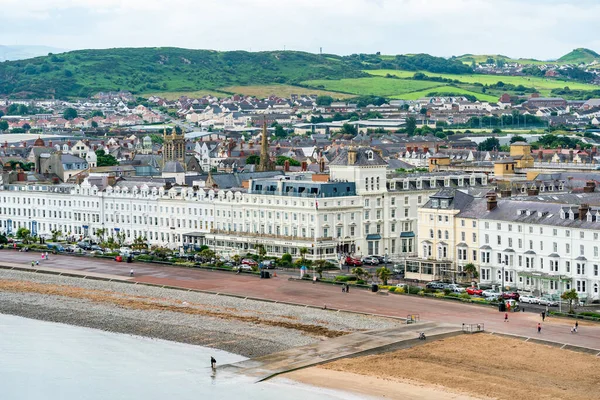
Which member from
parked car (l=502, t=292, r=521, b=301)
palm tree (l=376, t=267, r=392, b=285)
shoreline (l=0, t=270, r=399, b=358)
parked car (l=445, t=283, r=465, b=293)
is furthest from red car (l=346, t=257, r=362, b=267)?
parked car (l=502, t=292, r=521, b=301)

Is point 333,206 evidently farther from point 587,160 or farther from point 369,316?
point 587,160

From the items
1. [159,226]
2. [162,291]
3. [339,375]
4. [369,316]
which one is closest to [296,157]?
[159,226]

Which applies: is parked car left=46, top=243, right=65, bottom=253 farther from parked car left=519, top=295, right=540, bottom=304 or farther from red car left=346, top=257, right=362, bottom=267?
parked car left=519, top=295, right=540, bottom=304

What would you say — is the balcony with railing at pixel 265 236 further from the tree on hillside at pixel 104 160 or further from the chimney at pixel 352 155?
the tree on hillside at pixel 104 160

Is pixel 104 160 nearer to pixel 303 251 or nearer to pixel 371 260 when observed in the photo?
pixel 303 251

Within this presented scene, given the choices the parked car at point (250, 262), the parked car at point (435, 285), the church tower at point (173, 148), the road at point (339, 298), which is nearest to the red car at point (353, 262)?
the parked car at point (250, 262)
